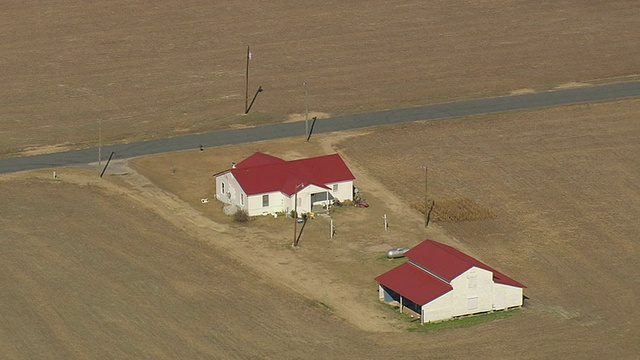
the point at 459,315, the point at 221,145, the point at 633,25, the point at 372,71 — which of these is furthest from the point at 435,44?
the point at 459,315

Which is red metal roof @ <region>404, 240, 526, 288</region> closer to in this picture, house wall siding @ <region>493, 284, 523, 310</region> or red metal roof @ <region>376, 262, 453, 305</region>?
house wall siding @ <region>493, 284, 523, 310</region>

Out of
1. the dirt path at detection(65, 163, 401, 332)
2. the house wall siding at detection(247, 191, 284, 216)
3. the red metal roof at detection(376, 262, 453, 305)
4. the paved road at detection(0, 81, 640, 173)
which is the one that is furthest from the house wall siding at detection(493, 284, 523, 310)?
the paved road at detection(0, 81, 640, 173)

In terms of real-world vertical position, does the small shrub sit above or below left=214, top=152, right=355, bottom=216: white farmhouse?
Answer: below

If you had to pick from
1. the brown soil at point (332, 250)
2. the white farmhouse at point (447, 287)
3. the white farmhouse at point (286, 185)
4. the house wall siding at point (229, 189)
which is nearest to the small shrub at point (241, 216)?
the white farmhouse at point (286, 185)

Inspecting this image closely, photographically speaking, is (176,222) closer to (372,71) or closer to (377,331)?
(377,331)

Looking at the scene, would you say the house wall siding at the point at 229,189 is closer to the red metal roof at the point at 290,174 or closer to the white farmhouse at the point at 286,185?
the white farmhouse at the point at 286,185
